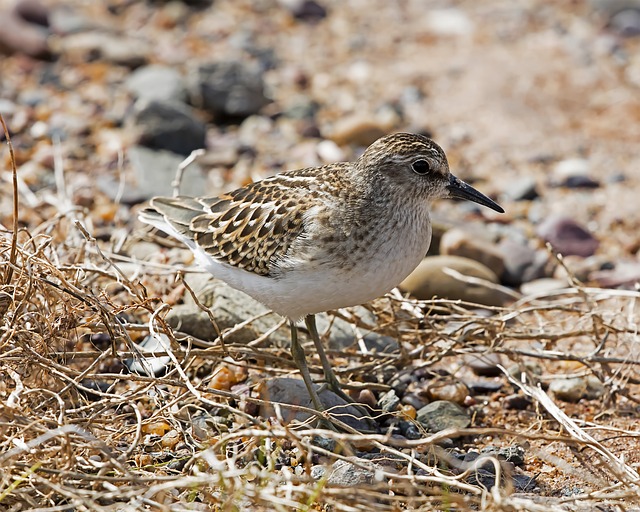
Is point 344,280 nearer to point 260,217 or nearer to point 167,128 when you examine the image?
point 260,217

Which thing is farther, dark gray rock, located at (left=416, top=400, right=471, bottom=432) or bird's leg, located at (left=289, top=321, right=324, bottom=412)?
dark gray rock, located at (left=416, top=400, right=471, bottom=432)

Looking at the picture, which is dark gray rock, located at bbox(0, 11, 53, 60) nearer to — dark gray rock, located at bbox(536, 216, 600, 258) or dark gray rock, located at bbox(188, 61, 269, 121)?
dark gray rock, located at bbox(188, 61, 269, 121)

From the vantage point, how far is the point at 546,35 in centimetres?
1171

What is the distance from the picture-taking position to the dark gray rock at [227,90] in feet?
32.1

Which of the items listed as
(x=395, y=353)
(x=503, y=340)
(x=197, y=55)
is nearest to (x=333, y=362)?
(x=395, y=353)

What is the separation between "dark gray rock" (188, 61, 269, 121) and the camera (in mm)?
9773

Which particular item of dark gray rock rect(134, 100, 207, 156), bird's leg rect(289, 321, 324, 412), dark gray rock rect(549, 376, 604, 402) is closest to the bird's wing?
bird's leg rect(289, 321, 324, 412)

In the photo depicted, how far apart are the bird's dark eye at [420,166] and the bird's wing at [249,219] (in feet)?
1.86

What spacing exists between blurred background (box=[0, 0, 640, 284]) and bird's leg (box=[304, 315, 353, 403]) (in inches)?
90.5

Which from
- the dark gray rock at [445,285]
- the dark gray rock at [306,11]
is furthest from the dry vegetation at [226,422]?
the dark gray rock at [306,11]

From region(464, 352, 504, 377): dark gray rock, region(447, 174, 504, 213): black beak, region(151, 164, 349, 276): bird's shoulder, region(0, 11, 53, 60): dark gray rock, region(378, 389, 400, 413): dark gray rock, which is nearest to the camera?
region(151, 164, 349, 276): bird's shoulder

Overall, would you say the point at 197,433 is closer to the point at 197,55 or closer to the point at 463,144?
the point at 463,144

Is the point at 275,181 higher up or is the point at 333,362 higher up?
the point at 275,181

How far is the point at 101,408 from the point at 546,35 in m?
8.39
